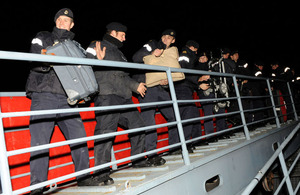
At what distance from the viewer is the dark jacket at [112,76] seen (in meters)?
2.62

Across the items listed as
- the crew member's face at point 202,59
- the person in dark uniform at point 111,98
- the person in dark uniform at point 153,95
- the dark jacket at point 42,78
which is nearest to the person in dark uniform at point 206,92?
the crew member's face at point 202,59

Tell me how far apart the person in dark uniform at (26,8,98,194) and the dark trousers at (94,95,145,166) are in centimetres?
18

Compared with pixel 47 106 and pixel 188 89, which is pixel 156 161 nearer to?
pixel 47 106

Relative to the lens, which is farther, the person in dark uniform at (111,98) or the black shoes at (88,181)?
the person in dark uniform at (111,98)

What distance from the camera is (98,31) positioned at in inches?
1038

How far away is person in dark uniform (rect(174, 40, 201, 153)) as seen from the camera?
13.1 ft

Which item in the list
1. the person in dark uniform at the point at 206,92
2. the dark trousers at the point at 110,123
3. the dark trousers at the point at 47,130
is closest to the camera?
the dark trousers at the point at 47,130

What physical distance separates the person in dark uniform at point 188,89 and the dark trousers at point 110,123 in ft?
4.10

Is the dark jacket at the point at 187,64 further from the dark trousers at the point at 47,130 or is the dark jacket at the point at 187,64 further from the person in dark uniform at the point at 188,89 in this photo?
the dark trousers at the point at 47,130

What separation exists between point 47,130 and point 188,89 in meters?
2.56

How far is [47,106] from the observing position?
2271mm

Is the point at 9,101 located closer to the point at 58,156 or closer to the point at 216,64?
the point at 58,156

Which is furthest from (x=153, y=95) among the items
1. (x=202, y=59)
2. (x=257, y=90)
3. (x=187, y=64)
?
(x=257, y=90)

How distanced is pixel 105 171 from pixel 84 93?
2.84 ft
